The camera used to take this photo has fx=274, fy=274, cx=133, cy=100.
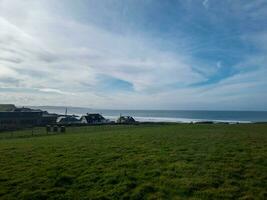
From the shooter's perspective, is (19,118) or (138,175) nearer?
(138,175)

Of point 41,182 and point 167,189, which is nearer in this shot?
point 167,189

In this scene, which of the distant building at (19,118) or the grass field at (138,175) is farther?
the distant building at (19,118)

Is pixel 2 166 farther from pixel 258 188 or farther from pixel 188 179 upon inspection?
pixel 258 188

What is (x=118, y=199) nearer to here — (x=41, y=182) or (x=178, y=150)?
(x=41, y=182)

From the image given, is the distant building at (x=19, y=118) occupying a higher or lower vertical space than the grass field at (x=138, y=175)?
higher

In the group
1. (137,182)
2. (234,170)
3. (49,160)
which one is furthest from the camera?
(49,160)

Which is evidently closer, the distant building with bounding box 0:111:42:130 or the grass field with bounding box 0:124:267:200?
the grass field with bounding box 0:124:267:200

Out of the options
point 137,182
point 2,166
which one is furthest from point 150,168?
point 2,166

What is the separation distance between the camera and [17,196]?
7641 mm

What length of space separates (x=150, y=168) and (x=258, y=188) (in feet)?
12.4

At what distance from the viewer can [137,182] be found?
8492 mm

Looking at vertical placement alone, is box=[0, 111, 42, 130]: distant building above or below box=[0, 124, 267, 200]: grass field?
above

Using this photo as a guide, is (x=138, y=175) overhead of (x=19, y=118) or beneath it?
beneath

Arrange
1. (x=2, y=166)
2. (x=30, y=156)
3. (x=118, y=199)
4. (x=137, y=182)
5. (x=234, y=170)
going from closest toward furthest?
(x=118, y=199) → (x=137, y=182) → (x=234, y=170) → (x=2, y=166) → (x=30, y=156)
